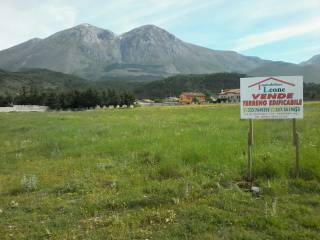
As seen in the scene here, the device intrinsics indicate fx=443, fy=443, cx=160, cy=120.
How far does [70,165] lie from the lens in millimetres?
14617

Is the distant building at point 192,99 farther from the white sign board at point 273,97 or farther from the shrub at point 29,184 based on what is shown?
the shrub at point 29,184

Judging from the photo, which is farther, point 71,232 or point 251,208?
point 251,208

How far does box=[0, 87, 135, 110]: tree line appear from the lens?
4941 inches

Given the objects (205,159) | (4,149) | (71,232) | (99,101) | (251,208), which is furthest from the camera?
(99,101)

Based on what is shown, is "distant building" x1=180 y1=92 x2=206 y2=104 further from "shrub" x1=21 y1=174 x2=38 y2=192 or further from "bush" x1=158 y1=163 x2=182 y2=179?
"shrub" x1=21 y1=174 x2=38 y2=192

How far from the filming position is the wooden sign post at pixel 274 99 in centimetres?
1127

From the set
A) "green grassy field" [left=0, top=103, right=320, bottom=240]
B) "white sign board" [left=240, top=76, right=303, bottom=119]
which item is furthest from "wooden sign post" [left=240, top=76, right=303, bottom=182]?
"green grassy field" [left=0, top=103, right=320, bottom=240]

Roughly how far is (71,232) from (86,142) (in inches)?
508

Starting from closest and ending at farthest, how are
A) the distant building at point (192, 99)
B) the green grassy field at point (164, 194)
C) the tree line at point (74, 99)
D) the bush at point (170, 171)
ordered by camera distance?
the green grassy field at point (164, 194)
the bush at point (170, 171)
the tree line at point (74, 99)
the distant building at point (192, 99)

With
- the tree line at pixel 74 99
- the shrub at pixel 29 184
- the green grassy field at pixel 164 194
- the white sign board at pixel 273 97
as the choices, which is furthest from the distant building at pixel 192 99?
the shrub at pixel 29 184

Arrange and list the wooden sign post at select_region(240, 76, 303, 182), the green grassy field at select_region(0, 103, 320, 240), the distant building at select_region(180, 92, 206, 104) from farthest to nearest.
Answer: the distant building at select_region(180, 92, 206, 104) < the wooden sign post at select_region(240, 76, 303, 182) < the green grassy field at select_region(0, 103, 320, 240)

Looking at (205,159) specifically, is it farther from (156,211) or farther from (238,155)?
(156,211)

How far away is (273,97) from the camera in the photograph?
1138 centimetres

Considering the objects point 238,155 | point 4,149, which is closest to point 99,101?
point 4,149
